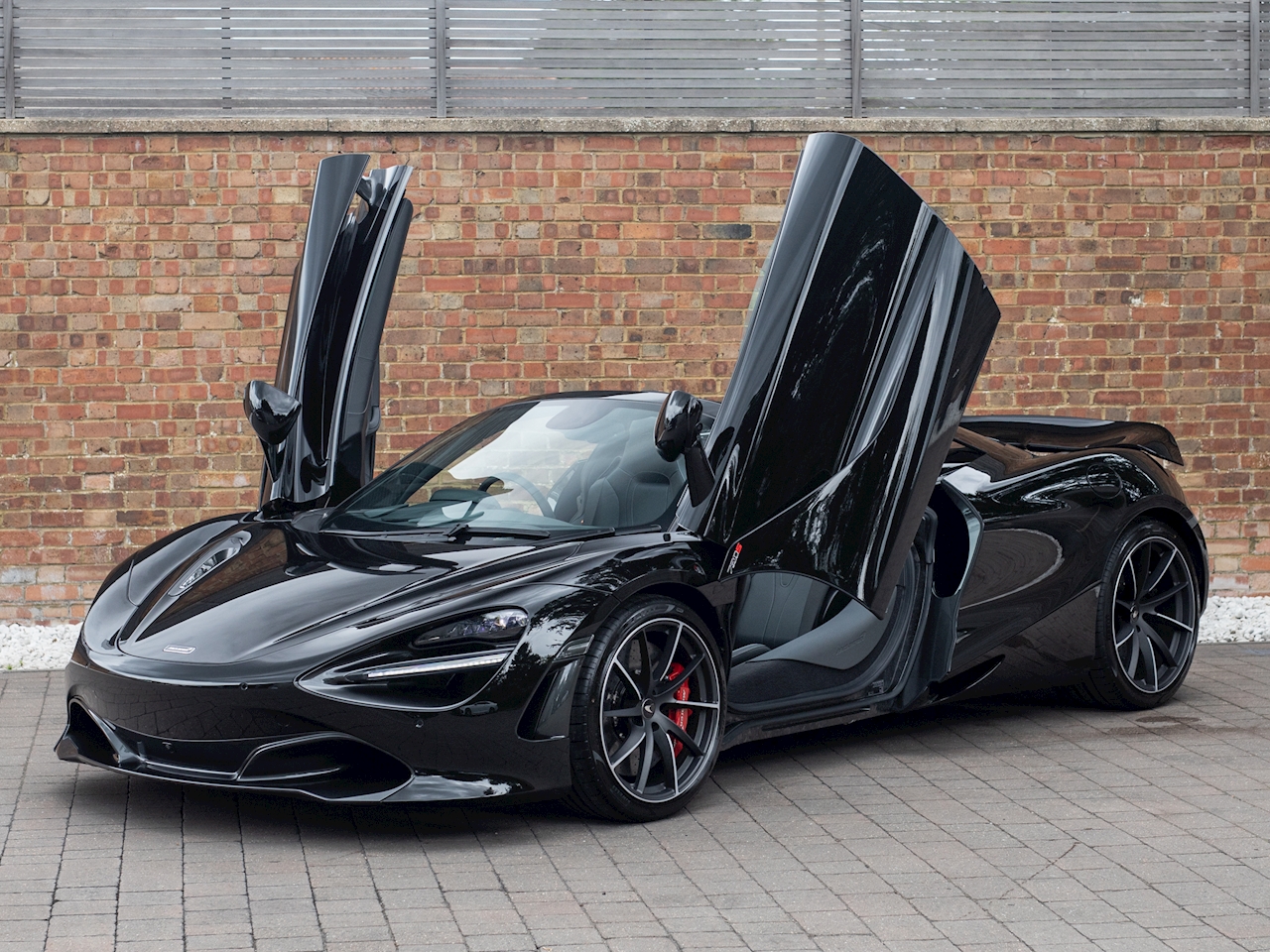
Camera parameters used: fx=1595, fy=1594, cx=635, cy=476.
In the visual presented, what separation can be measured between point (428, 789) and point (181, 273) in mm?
5119

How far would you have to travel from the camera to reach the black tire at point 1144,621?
254 inches

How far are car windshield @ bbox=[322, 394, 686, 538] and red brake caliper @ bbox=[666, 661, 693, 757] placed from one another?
50cm

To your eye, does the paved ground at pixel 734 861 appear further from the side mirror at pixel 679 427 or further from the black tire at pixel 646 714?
the side mirror at pixel 679 427

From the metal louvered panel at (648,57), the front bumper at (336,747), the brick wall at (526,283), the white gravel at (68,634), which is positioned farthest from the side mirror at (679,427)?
the metal louvered panel at (648,57)

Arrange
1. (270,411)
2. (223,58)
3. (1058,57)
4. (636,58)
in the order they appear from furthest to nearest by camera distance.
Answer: (1058,57) < (636,58) < (223,58) < (270,411)

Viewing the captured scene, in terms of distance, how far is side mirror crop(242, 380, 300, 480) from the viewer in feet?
19.6

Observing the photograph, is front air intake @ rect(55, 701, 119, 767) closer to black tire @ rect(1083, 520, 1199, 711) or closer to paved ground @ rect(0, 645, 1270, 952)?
paved ground @ rect(0, 645, 1270, 952)

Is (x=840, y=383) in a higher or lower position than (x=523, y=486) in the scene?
higher

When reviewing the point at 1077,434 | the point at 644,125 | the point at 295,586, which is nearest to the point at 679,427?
the point at 295,586

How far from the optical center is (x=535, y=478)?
5504 millimetres

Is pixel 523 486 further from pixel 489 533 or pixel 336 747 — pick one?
pixel 336 747

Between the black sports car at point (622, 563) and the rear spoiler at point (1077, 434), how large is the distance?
0.20 meters

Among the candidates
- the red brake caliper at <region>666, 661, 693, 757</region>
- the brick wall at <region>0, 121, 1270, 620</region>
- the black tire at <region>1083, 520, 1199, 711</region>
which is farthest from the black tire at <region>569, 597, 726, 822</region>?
the brick wall at <region>0, 121, 1270, 620</region>

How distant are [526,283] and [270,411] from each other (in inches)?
128
